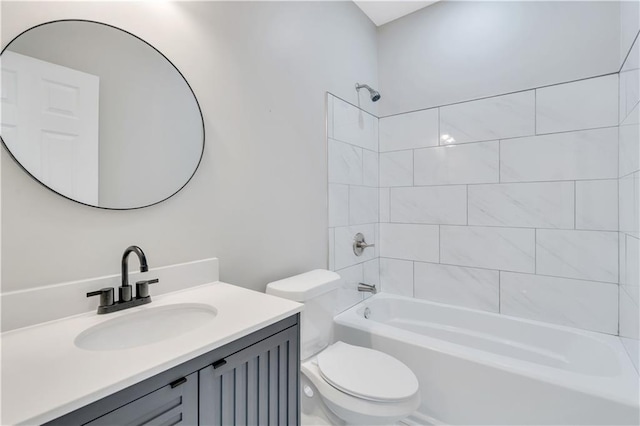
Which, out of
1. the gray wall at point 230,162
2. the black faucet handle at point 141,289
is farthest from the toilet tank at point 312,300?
the black faucet handle at point 141,289

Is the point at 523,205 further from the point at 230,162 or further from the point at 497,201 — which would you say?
the point at 230,162

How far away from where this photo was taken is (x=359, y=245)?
2.38 m

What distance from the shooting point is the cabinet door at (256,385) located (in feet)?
2.81

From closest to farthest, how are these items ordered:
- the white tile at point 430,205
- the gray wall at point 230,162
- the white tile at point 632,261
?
the gray wall at point 230,162 → the white tile at point 632,261 → the white tile at point 430,205

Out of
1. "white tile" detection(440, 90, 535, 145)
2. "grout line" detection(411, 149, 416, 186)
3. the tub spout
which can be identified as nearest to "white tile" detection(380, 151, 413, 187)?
"grout line" detection(411, 149, 416, 186)

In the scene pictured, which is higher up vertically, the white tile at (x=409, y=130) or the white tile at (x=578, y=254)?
the white tile at (x=409, y=130)

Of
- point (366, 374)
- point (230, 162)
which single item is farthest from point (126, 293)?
point (366, 374)

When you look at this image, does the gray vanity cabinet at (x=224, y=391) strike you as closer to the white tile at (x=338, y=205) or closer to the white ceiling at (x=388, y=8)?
the white tile at (x=338, y=205)

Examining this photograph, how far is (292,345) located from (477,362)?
3.46 feet

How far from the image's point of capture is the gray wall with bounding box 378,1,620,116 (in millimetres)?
1872

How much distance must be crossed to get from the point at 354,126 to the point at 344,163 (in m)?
0.33

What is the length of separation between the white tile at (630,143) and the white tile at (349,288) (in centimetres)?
164

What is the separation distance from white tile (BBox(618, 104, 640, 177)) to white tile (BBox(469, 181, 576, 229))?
0.94ft

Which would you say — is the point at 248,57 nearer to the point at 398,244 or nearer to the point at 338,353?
the point at 338,353
